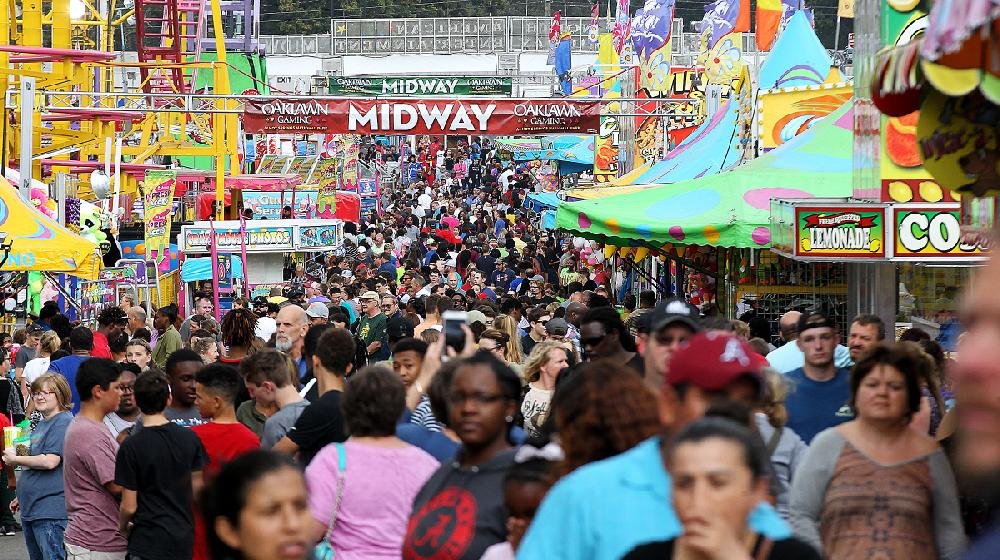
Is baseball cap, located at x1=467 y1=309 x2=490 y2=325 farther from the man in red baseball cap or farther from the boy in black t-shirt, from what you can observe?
the man in red baseball cap

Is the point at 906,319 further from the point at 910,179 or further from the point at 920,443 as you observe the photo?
the point at 920,443

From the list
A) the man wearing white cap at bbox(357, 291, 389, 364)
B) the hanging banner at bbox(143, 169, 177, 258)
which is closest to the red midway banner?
the hanging banner at bbox(143, 169, 177, 258)

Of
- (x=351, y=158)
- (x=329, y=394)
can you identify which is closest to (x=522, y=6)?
(x=351, y=158)

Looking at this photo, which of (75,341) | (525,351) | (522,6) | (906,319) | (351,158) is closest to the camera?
(75,341)

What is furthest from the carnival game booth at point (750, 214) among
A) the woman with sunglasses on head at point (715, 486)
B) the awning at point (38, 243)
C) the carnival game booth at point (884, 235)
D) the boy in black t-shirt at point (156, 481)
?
the woman with sunglasses on head at point (715, 486)

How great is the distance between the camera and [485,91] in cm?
7350

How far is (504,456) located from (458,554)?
1.05 feet

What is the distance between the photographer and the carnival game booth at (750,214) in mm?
13445

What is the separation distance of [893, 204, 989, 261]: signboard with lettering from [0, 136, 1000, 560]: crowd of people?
199 centimetres

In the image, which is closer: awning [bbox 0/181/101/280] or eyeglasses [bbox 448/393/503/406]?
eyeglasses [bbox 448/393/503/406]

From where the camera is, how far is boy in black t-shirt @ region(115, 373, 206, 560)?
6430mm

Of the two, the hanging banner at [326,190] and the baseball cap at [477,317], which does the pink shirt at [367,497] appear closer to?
the baseball cap at [477,317]

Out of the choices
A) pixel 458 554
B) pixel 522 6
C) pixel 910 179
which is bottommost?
pixel 458 554

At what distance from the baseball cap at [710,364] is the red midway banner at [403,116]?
686 inches
